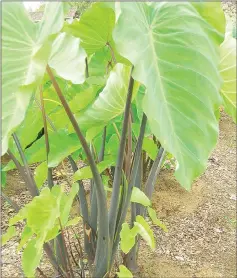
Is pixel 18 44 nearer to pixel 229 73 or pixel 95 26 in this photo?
pixel 95 26

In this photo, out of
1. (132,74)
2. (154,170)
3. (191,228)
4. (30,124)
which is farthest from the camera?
(191,228)

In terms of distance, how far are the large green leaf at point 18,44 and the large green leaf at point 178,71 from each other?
0.43 feet

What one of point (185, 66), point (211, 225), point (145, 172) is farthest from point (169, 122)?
point (145, 172)

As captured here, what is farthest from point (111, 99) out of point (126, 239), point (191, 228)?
point (191, 228)

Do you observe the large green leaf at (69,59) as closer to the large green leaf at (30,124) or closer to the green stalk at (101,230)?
the green stalk at (101,230)

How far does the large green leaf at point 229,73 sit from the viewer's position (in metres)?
0.88

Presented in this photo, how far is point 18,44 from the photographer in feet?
2.68

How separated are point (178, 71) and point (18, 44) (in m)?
0.30

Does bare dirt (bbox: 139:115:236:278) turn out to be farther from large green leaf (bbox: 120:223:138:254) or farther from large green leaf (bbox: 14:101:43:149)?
large green leaf (bbox: 14:101:43:149)

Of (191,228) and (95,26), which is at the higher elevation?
(95,26)

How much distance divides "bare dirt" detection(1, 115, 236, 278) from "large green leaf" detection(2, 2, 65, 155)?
907 millimetres

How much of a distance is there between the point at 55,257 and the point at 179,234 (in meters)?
0.67

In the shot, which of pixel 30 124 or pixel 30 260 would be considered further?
pixel 30 124

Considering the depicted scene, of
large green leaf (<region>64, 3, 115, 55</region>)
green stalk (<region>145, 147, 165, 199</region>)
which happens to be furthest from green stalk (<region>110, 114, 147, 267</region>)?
large green leaf (<region>64, 3, 115, 55</region>)
